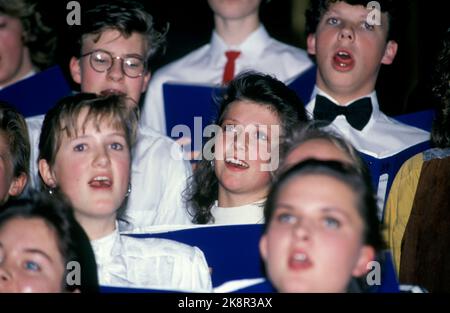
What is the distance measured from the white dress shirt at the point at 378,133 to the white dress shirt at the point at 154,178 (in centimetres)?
47

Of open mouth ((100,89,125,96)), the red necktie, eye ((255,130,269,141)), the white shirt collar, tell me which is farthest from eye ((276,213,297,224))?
the white shirt collar

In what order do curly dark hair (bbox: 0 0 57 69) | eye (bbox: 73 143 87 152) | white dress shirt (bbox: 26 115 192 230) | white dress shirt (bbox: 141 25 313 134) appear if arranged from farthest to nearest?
white dress shirt (bbox: 141 25 313 134), curly dark hair (bbox: 0 0 57 69), white dress shirt (bbox: 26 115 192 230), eye (bbox: 73 143 87 152)

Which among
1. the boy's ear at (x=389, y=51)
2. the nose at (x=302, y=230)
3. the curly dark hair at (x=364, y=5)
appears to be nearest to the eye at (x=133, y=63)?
the curly dark hair at (x=364, y=5)

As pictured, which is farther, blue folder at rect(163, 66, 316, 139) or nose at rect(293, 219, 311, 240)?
blue folder at rect(163, 66, 316, 139)

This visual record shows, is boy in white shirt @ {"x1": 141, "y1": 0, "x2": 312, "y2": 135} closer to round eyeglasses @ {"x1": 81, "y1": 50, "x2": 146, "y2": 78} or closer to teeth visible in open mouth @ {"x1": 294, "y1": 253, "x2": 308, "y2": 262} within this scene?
round eyeglasses @ {"x1": 81, "y1": 50, "x2": 146, "y2": 78}

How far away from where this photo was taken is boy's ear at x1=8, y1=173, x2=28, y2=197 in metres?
2.37

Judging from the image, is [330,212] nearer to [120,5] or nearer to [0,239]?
[0,239]

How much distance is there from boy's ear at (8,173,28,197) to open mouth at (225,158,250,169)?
0.57m

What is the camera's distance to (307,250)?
1740 mm

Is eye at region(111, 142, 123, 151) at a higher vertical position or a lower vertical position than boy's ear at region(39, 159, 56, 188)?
higher

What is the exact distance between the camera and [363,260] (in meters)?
1.83

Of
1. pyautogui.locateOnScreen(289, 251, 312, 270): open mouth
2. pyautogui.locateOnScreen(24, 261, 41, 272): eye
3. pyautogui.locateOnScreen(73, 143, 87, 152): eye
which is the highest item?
pyautogui.locateOnScreen(73, 143, 87, 152): eye

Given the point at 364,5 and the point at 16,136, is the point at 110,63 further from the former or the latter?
the point at 364,5
